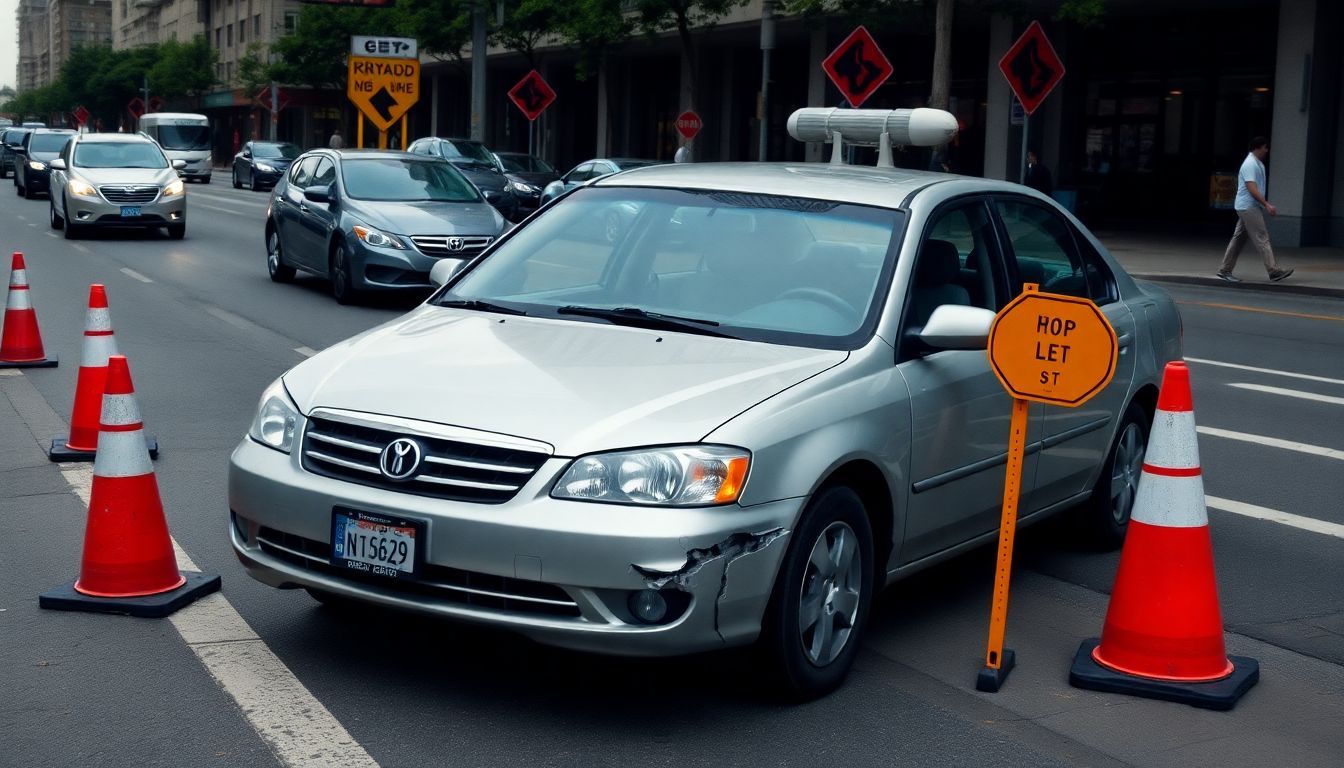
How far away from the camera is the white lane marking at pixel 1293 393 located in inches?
448

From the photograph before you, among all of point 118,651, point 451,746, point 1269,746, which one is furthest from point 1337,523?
point 118,651

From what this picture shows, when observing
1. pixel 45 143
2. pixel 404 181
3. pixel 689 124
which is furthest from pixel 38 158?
pixel 404 181

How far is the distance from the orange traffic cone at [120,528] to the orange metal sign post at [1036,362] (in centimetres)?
283

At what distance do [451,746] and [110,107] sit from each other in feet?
401

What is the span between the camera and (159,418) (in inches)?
374

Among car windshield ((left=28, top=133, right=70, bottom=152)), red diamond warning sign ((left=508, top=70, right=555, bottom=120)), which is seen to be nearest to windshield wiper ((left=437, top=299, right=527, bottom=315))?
red diamond warning sign ((left=508, top=70, right=555, bottom=120))

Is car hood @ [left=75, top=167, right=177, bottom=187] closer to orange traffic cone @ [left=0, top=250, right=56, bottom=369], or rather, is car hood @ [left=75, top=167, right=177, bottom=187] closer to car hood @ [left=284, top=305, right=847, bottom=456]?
orange traffic cone @ [left=0, top=250, right=56, bottom=369]

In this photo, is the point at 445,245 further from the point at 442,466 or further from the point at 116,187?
the point at 442,466

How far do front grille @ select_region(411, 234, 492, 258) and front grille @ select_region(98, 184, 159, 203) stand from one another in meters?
10.7

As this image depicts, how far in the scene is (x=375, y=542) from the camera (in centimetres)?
445

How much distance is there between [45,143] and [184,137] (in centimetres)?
2194

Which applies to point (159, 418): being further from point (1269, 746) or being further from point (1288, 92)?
point (1288, 92)

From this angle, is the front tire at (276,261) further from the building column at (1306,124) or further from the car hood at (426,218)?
the building column at (1306,124)

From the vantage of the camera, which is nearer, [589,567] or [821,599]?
[589,567]
